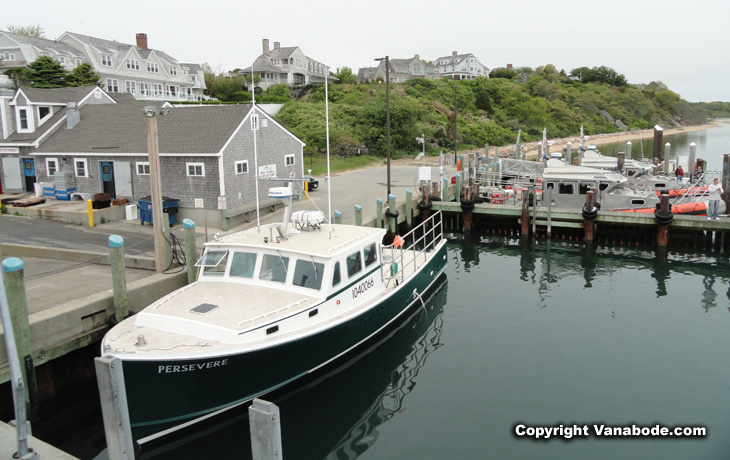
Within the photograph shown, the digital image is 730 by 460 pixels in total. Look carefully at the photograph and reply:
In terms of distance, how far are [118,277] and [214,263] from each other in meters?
2.06

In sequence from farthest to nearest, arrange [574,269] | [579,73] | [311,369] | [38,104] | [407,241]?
1. [579,73]
2. [38,104]
3. [407,241]
4. [574,269]
5. [311,369]

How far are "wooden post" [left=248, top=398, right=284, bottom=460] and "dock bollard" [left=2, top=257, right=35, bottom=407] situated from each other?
610cm

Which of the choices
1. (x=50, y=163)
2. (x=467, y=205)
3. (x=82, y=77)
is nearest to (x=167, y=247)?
(x=50, y=163)

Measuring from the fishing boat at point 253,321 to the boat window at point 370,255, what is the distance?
0.08ft

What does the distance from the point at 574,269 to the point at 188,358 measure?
1644 cm

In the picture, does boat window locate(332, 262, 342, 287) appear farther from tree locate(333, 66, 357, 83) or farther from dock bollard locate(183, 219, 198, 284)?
tree locate(333, 66, 357, 83)

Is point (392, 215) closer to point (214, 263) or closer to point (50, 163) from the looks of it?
point (214, 263)

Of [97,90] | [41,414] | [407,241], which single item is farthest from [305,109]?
[41,414]

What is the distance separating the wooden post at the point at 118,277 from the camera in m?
12.3

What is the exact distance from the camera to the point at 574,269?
2169 centimetres

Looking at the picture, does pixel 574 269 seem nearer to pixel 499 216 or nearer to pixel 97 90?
pixel 499 216

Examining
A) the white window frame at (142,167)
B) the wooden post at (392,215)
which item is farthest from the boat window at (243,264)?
the white window frame at (142,167)

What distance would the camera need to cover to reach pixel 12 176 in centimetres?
2773

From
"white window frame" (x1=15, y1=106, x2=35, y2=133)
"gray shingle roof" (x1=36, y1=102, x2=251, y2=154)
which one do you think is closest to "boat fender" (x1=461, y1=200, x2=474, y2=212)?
"gray shingle roof" (x1=36, y1=102, x2=251, y2=154)
